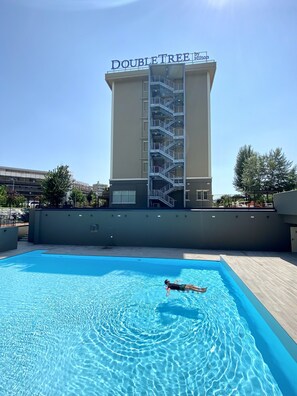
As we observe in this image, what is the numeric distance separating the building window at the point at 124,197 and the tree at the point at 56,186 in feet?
21.6

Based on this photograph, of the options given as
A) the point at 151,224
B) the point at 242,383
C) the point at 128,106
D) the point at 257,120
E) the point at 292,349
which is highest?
the point at 128,106

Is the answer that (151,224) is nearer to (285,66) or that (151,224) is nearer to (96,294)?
(96,294)

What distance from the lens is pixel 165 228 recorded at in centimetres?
1627

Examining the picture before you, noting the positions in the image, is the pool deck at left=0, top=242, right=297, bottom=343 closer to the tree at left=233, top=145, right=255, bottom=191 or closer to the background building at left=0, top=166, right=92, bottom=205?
the tree at left=233, top=145, right=255, bottom=191

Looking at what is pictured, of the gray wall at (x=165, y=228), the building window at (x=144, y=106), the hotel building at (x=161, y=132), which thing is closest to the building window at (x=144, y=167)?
the hotel building at (x=161, y=132)

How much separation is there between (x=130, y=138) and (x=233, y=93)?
42.1ft

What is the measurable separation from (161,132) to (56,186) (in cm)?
1456

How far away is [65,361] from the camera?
4840mm

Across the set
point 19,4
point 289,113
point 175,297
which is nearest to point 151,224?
point 175,297

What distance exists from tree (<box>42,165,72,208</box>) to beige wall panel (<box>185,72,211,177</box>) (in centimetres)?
1565

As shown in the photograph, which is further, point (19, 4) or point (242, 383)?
point (19, 4)

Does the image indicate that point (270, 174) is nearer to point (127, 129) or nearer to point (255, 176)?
point (255, 176)

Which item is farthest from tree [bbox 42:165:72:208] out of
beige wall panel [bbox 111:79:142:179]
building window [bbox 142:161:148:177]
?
building window [bbox 142:161:148:177]

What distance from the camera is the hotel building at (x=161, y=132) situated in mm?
24458
